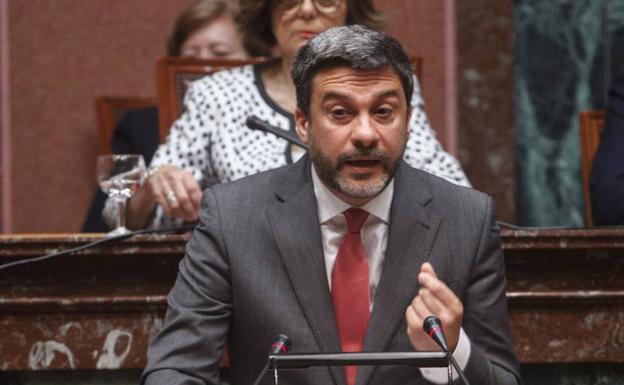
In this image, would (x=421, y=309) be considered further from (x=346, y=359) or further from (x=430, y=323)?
(x=346, y=359)

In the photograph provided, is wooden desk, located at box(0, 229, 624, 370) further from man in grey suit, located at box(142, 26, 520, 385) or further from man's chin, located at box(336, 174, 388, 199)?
man's chin, located at box(336, 174, 388, 199)

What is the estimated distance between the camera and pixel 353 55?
1.67 meters

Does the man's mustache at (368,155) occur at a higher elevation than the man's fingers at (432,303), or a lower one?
higher

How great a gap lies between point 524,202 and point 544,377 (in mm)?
1835

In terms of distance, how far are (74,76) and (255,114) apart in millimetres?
1745

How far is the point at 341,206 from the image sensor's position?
5.89 feet

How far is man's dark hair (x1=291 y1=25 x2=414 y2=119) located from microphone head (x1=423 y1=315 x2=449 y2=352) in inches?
18.2

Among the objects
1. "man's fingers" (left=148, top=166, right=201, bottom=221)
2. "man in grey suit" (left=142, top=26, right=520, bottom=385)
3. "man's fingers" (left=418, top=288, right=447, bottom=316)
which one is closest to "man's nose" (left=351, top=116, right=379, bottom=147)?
"man in grey suit" (left=142, top=26, right=520, bottom=385)

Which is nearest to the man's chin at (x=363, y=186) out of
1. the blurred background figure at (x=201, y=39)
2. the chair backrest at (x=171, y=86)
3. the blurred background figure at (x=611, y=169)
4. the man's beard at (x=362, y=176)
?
the man's beard at (x=362, y=176)

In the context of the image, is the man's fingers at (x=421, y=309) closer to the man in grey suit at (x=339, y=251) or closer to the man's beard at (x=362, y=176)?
the man in grey suit at (x=339, y=251)

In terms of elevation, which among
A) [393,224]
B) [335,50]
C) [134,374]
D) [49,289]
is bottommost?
[134,374]

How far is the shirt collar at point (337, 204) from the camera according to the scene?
5.89 feet

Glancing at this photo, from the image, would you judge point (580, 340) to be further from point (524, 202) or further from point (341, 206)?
point (524, 202)

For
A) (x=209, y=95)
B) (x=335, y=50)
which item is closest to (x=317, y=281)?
(x=335, y=50)
